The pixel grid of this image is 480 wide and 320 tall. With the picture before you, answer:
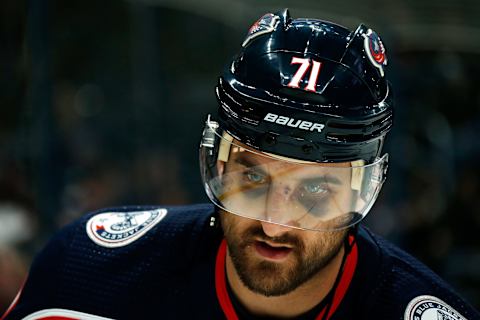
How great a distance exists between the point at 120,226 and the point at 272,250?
1.89 feet

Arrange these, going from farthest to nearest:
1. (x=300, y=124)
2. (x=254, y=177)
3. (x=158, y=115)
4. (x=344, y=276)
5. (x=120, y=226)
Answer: (x=158, y=115), (x=120, y=226), (x=344, y=276), (x=254, y=177), (x=300, y=124)

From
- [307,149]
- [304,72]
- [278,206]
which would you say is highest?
[304,72]

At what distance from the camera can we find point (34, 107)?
4.65 meters

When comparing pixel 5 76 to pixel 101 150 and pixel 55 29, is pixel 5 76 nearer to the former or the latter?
pixel 55 29

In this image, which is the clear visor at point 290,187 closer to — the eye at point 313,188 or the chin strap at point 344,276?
the eye at point 313,188

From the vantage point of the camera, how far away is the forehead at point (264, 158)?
2223mm

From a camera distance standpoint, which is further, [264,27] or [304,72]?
[264,27]

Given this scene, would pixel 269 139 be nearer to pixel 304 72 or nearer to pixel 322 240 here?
pixel 304 72

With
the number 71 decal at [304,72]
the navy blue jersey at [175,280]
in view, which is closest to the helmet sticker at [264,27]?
the number 71 decal at [304,72]

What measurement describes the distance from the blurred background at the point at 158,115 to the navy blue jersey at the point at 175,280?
2115 mm

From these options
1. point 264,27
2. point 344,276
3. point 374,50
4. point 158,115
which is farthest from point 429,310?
point 158,115

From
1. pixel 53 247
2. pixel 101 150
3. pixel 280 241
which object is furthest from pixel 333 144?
pixel 101 150

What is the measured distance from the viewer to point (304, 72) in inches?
87.0

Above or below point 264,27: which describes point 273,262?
below
